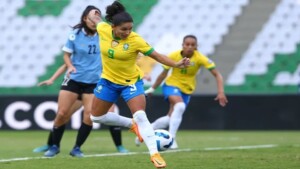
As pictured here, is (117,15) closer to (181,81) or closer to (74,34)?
(74,34)

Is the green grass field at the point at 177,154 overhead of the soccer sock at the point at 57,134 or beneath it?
beneath

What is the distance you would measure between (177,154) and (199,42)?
9.41 m

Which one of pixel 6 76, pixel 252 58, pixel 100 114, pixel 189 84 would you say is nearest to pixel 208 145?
pixel 189 84

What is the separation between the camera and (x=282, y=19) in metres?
19.8

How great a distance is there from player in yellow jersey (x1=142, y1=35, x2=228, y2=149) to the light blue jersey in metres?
1.80

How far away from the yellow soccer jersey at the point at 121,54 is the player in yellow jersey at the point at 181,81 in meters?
3.32

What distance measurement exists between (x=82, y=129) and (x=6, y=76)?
9513 mm

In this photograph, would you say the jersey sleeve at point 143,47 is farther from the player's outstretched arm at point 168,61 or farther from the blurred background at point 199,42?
the blurred background at point 199,42

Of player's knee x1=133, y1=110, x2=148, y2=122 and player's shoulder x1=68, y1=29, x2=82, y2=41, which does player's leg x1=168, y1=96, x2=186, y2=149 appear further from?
player's knee x1=133, y1=110, x2=148, y2=122

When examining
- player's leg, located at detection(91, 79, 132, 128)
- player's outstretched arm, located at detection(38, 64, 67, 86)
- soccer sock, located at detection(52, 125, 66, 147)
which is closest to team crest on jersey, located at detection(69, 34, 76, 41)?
player's outstretched arm, located at detection(38, 64, 67, 86)

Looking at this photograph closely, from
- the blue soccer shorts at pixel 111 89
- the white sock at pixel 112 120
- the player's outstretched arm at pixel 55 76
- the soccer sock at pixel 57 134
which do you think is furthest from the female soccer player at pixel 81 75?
the blue soccer shorts at pixel 111 89

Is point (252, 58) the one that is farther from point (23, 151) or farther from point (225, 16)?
point (23, 151)

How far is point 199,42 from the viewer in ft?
64.7

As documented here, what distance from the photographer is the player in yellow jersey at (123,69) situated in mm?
8516
